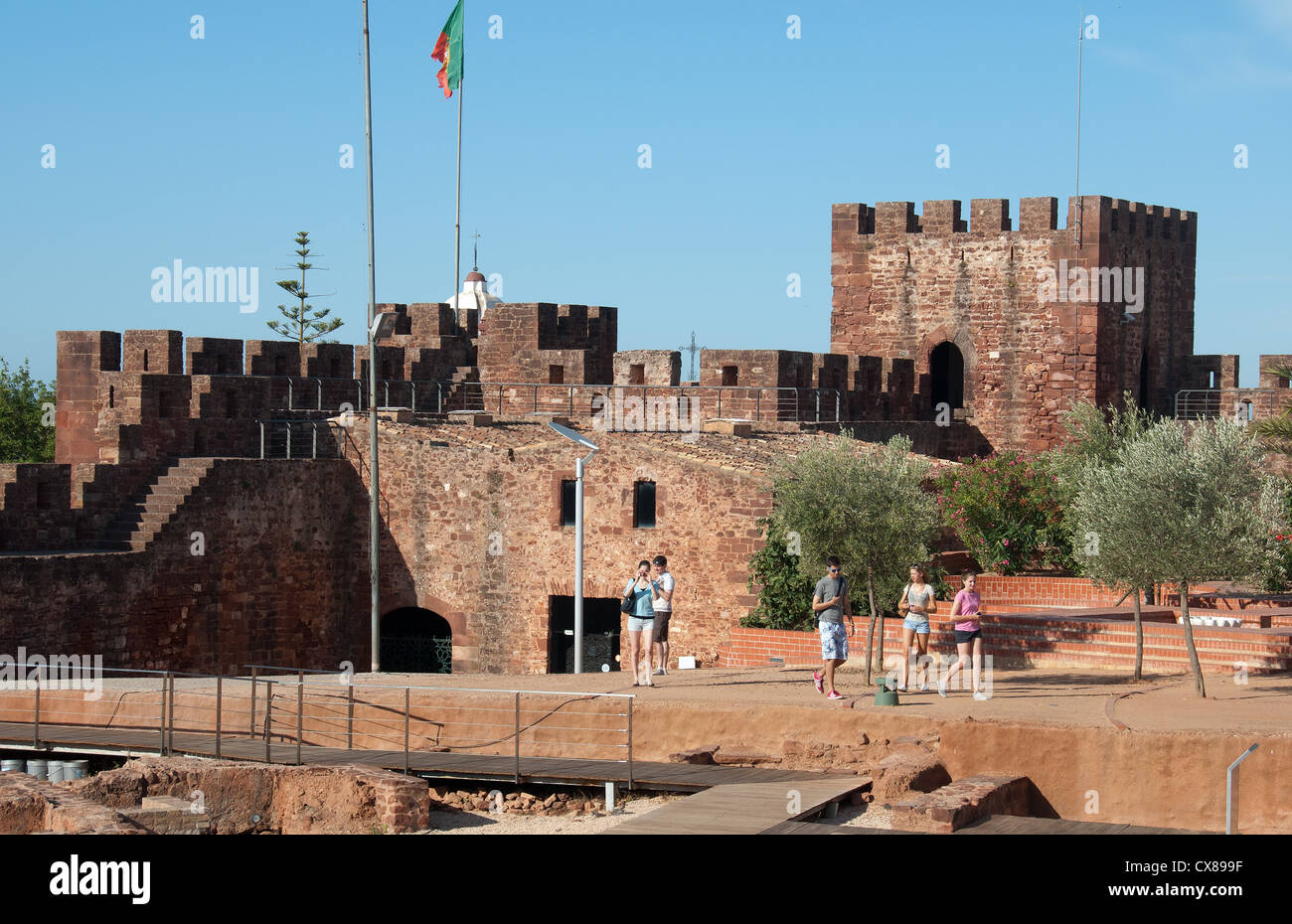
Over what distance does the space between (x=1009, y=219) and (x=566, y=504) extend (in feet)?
42.1

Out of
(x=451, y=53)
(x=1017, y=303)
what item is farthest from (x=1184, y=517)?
(x=451, y=53)

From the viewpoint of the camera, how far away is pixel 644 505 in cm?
2516

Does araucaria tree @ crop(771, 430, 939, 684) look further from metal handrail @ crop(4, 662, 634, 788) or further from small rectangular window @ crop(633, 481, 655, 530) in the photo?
small rectangular window @ crop(633, 481, 655, 530)

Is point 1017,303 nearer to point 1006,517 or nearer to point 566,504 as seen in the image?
point 1006,517

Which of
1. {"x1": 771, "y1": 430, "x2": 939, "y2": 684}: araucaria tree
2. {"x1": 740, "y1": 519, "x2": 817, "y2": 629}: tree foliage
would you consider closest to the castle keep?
{"x1": 740, "y1": 519, "x2": 817, "y2": 629}: tree foliage

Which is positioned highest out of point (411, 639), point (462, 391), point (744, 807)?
point (462, 391)

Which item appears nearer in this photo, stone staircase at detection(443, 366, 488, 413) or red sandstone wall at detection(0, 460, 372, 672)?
red sandstone wall at detection(0, 460, 372, 672)

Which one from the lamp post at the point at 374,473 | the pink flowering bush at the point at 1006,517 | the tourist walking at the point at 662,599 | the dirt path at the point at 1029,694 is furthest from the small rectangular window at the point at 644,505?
the tourist walking at the point at 662,599

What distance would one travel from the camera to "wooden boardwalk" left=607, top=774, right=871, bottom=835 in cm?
1280

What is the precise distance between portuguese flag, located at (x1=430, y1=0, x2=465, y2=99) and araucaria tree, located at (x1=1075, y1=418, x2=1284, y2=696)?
824 inches

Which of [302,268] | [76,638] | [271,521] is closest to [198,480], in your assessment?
[271,521]

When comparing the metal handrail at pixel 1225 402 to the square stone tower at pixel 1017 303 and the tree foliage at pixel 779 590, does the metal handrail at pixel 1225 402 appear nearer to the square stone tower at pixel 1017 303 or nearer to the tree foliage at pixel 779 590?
the square stone tower at pixel 1017 303

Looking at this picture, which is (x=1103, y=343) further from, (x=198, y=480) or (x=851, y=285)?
(x=198, y=480)

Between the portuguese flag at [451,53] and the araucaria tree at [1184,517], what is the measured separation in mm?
20935
